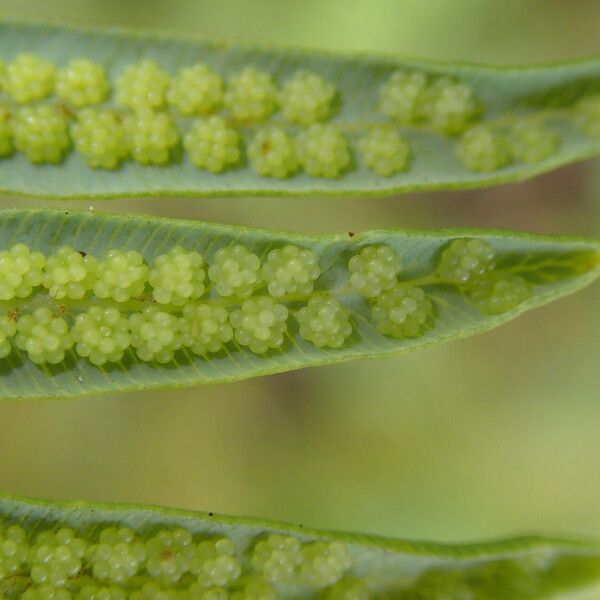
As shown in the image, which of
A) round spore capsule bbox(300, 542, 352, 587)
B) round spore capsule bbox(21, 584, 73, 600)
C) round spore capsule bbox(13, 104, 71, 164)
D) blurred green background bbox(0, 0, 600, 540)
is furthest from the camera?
blurred green background bbox(0, 0, 600, 540)

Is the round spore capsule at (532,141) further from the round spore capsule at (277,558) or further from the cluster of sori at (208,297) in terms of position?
the round spore capsule at (277,558)

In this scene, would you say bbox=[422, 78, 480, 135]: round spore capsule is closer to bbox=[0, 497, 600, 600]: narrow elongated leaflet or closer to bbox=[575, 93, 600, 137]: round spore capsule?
bbox=[575, 93, 600, 137]: round spore capsule

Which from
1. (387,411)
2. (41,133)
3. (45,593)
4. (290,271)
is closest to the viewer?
(45,593)

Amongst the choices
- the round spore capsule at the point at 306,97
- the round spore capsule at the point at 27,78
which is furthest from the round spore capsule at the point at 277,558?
the round spore capsule at the point at 27,78

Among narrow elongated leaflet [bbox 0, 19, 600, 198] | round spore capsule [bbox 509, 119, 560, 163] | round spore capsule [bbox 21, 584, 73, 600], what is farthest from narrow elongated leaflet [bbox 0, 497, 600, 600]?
round spore capsule [bbox 509, 119, 560, 163]

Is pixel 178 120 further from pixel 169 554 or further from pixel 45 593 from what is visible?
pixel 45 593

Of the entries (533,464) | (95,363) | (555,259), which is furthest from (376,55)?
(533,464)

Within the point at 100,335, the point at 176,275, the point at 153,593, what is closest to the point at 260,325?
the point at 176,275
